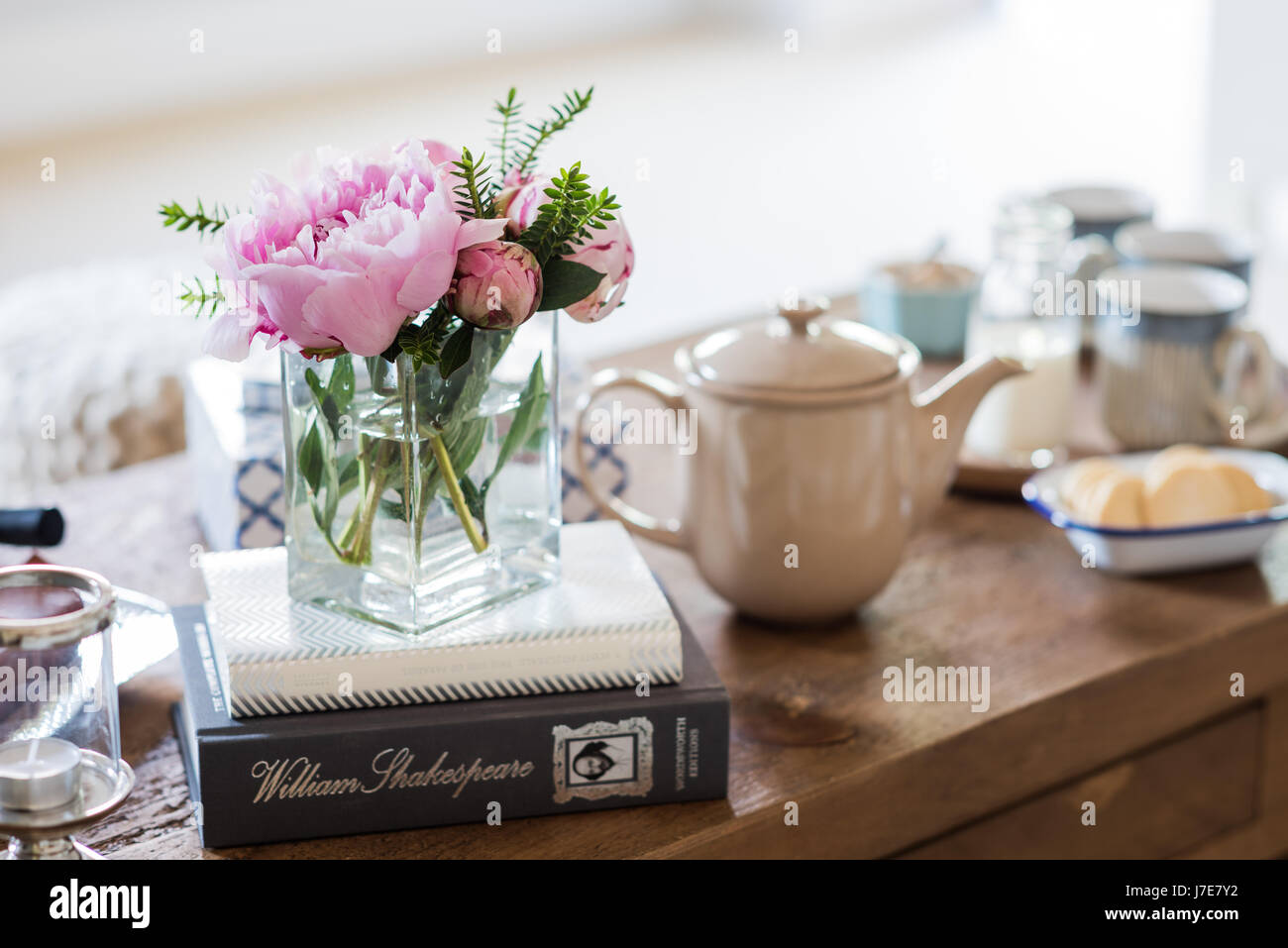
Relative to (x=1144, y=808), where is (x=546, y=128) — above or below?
above

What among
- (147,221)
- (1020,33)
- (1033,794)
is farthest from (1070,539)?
(1020,33)

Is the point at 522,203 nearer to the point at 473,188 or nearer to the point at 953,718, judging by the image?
the point at 473,188

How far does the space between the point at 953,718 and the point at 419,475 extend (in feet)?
1.10

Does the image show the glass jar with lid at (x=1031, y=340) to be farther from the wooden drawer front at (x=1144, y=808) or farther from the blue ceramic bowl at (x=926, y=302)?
the wooden drawer front at (x=1144, y=808)

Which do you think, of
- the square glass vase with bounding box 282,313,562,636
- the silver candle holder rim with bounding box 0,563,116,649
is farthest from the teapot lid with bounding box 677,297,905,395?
the silver candle holder rim with bounding box 0,563,116,649

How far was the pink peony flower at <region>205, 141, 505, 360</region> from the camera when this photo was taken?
60 centimetres

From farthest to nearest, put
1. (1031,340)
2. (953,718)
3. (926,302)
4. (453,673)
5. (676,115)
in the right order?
(676,115), (926,302), (1031,340), (953,718), (453,673)

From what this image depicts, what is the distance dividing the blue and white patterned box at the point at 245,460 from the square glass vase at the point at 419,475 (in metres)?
0.19

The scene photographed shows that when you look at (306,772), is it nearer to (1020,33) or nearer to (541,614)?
(541,614)

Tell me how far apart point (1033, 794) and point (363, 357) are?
48cm

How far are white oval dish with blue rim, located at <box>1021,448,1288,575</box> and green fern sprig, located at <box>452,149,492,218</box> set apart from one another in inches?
18.7

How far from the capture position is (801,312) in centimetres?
85

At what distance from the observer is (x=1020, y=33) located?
6.23 meters

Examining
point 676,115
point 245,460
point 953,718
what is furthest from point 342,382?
point 676,115
